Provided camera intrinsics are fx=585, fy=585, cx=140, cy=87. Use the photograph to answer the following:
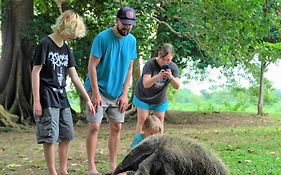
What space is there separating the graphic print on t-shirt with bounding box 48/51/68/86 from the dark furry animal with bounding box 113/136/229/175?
3.05 meters

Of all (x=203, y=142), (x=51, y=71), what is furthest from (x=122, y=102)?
(x=203, y=142)

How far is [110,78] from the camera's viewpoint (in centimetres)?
687

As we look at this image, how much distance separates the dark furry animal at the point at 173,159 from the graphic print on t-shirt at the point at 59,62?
305 cm

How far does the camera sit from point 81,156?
9.57 meters

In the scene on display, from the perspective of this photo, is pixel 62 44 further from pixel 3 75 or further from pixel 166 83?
pixel 3 75

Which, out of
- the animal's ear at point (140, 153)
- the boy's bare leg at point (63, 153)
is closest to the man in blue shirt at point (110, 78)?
the boy's bare leg at point (63, 153)

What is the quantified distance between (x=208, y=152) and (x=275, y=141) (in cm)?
879

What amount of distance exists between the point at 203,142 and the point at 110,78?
1492mm

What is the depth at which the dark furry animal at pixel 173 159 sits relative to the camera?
3160 millimetres

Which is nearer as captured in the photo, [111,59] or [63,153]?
[63,153]

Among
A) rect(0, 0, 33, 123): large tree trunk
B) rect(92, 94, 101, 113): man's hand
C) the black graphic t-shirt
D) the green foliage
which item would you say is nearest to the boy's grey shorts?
the black graphic t-shirt

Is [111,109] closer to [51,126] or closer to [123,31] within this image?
[123,31]

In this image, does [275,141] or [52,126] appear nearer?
[52,126]

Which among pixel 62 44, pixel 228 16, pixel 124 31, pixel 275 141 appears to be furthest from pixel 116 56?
pixel 228 16
